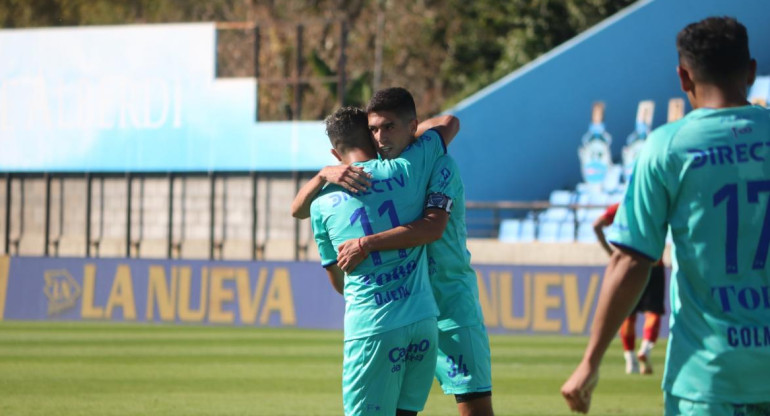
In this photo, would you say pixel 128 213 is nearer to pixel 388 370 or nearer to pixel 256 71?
pixel 256 71

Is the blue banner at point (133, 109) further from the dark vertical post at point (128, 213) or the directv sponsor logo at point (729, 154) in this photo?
the directv sponsor logo at point (729, 154)

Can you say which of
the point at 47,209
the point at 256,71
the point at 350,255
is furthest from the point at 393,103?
the point at 47,209

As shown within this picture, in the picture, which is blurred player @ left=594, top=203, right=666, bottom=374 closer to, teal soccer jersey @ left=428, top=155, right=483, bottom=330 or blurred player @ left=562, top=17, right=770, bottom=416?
teal soccer jersey @ left=428, top=155, right=483, bottom=330

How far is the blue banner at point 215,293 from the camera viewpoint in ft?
63.8

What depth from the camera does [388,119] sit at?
5.19 m

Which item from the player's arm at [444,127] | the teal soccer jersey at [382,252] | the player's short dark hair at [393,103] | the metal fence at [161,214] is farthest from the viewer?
the metal fence at [161,214]

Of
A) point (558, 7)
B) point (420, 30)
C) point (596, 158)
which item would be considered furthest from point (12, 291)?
point (420, 30)

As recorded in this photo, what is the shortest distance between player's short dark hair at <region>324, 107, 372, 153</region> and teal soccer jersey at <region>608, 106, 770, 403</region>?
5.76ft

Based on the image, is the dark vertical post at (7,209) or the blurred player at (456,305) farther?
the dark vertical post at (7,209)

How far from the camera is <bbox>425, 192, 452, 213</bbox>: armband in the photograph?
5.23 meters

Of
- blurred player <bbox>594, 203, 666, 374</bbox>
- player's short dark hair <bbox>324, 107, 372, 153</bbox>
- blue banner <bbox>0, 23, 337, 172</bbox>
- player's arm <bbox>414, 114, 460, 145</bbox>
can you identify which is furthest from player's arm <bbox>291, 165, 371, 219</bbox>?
blue banner <bbox>0, 23, 337, 172</bbox>

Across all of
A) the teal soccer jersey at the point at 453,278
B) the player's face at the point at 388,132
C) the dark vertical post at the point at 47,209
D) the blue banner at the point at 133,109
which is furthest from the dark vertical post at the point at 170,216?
the player's face at the point at 388,132

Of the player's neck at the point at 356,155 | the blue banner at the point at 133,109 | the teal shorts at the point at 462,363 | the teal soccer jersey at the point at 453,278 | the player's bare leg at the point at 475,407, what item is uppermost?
the blue banner at the point at 133,109

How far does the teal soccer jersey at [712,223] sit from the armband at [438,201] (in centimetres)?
165
